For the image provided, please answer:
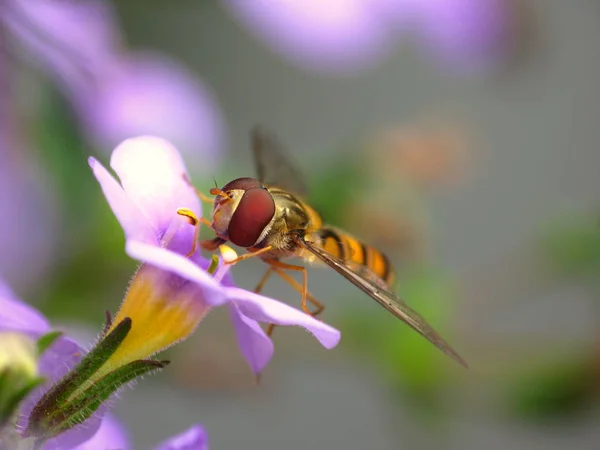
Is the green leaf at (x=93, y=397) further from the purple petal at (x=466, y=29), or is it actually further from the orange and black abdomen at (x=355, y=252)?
the purple petal at (x=466, y=29)

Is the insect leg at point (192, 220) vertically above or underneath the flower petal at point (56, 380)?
above

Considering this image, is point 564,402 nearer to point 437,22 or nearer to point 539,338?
point 539,338

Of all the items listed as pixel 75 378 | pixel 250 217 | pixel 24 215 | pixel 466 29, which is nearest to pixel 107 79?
pixel 24 215

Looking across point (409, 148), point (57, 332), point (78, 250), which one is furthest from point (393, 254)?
point (57, 332)

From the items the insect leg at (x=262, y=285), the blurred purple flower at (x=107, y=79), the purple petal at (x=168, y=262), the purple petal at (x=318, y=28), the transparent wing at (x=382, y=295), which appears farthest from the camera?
the purple petal at (x=318, y=28)

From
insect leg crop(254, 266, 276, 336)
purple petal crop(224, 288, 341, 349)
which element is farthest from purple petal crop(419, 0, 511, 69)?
purple petal crop(224, 288, 341, 349)

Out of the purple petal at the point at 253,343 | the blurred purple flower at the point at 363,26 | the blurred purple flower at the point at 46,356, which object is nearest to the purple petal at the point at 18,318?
the blurred purple flower at the point at 46,356

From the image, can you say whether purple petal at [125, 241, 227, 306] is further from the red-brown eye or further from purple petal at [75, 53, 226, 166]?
purple petal at [75, 53, 226, 166]
